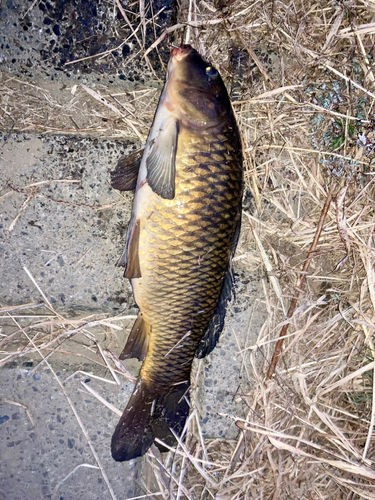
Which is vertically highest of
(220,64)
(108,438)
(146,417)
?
(220,64)

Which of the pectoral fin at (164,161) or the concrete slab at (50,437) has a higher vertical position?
the pectoral fin at (164,161)

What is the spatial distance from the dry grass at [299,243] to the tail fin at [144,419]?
150 mm

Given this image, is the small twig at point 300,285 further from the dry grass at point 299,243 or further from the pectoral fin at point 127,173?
the pectoral fin at point 127,173

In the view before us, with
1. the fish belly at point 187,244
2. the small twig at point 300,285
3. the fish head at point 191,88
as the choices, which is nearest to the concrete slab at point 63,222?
the fish belly at point 187,244

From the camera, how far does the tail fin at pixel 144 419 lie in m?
1.73

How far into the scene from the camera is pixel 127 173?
1624 millimetres

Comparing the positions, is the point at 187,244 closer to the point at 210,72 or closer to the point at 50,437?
the point at 210,72

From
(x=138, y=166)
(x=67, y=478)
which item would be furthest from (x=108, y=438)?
(x=138, y=166)

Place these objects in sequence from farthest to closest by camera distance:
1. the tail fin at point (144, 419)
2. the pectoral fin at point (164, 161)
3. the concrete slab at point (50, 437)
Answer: the concrete slab at point (50, 437), the tail fin at point (144, 419), the pectoral fin at point (164, 161)

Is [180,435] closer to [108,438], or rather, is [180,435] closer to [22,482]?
[108,438]

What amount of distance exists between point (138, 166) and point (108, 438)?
141 centimetres

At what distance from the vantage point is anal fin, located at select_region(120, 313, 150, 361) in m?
1.70

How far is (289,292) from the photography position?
1929mm

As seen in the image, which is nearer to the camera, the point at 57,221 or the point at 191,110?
the point at 191,110
